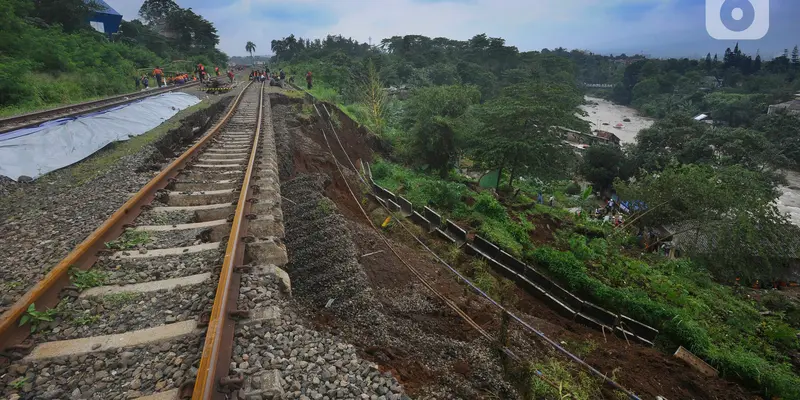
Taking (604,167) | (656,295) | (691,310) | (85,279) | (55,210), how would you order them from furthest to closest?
(604,167) → (656,295) → (691,310) → (55,210) → (85,279)

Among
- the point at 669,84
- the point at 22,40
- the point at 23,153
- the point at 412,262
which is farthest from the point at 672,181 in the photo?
the point at 669,84

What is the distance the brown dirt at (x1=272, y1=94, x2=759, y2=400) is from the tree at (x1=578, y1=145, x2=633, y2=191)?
23.0 meters

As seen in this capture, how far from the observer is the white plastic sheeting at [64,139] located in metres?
6.73

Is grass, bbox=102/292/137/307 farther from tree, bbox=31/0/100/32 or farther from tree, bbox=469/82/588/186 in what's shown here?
tree, bbox=31/0/100/32

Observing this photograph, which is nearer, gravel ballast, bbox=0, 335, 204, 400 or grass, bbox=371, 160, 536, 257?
gravel ballast, bbox=0, 335, 204, 400

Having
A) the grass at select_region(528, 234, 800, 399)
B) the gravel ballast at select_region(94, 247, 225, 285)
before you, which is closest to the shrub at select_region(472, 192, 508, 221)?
the grass at select_region(528, 234, 800, 399)

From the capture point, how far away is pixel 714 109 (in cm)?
5156

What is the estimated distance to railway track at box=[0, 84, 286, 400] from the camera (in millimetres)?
2387

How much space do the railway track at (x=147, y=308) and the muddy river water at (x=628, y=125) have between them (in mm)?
28294

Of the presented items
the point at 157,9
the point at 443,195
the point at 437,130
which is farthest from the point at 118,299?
the point at 157,9

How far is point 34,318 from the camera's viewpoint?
2754 mm

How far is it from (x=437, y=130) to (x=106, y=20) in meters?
47.9

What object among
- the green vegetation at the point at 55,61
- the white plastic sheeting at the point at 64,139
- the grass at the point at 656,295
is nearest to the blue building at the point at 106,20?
the green vegetation at the point at 55,61

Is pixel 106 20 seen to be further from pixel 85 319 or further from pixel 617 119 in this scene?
pixel 617 119
